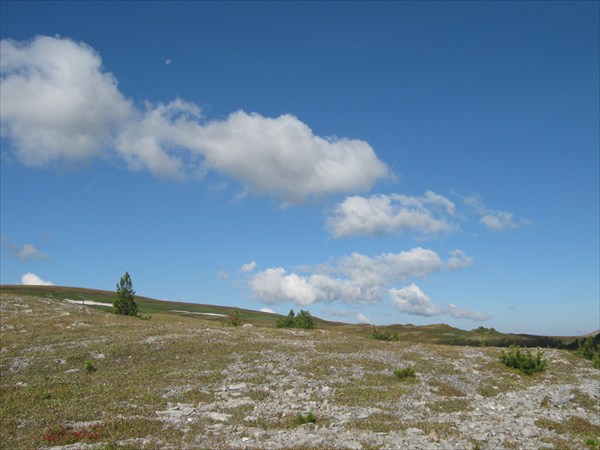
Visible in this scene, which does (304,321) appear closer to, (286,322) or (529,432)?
(286,322)

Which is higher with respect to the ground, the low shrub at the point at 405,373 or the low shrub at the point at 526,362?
the low shrub at the point at 526,362

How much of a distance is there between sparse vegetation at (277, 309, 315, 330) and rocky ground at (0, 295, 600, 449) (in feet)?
50.9

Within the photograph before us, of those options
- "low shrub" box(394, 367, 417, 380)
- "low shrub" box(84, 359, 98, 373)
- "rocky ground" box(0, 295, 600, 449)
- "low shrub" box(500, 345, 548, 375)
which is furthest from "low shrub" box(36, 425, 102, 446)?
"low shrub" box(500, 345, 548, 375)

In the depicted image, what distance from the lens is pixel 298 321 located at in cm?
5941

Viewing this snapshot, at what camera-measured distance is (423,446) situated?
18359 mm

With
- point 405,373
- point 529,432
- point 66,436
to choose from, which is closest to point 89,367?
point 66,436

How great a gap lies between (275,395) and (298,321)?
3337cm

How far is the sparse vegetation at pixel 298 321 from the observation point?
59094mm

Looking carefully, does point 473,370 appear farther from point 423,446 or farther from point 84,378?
point 84,378

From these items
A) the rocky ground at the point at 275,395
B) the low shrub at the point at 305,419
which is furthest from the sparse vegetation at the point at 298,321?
the low shrub at the point at 305,419

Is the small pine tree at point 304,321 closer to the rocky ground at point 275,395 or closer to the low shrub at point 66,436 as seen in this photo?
the rocky ground at point 275,395

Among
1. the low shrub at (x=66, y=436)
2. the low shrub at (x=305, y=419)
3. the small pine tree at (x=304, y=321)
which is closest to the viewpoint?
the low shrub at (x=66, y=436)

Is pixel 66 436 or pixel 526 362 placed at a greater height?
pixel 526 362

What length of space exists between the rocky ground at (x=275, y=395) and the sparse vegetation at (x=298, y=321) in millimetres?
15506
